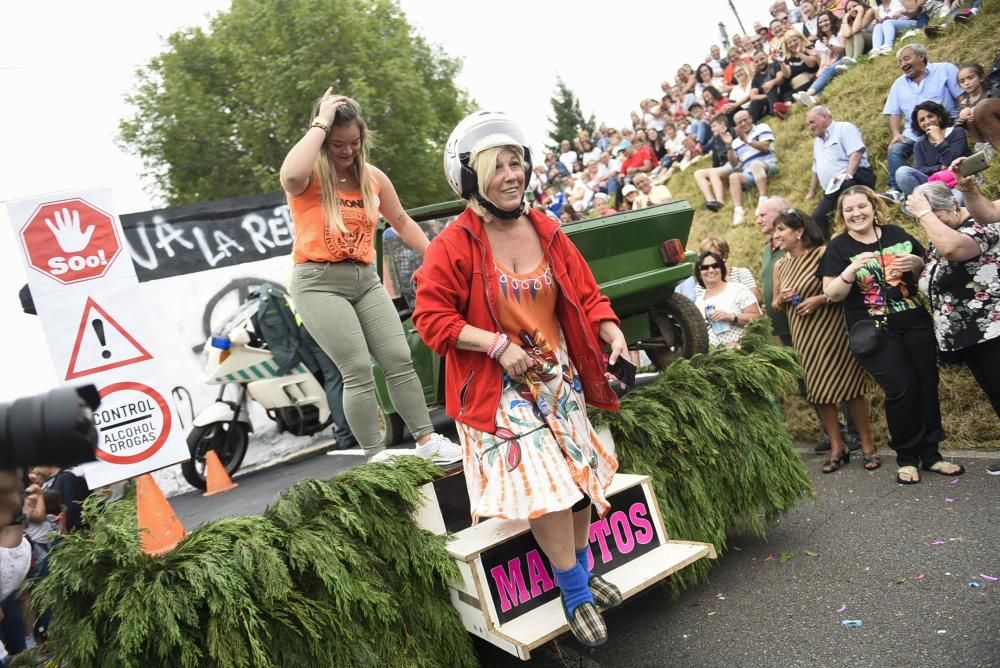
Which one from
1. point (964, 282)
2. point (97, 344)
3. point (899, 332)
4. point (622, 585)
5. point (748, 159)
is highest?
point (748, 159)

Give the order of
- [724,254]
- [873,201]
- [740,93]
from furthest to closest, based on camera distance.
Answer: [740,93]
[724,254]
[873,201]

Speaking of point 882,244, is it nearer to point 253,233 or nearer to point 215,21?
point 253,233

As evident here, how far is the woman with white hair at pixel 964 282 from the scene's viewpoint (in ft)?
14.1

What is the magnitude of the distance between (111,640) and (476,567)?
4.37 feet

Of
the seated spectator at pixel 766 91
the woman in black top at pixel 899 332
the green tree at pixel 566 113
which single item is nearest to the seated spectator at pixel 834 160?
the seated spectator at pixel 766 91

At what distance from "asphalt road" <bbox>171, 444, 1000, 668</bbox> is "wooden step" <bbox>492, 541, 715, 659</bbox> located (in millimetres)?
314

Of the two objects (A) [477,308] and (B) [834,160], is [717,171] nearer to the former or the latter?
(B) [834,160]

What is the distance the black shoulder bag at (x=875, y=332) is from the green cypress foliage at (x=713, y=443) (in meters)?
0.95

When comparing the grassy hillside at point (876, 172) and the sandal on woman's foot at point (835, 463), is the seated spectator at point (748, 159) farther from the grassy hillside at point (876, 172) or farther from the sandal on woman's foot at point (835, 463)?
the sandal on woman's foot at point (835, 463)

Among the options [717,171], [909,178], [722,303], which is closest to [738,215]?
[717,171]

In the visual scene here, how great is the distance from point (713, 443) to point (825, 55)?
944 cm

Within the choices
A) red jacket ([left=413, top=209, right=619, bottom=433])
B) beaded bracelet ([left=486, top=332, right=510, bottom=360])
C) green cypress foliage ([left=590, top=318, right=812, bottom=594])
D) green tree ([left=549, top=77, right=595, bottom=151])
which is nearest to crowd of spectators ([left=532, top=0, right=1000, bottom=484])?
green cypress foliage ([left=590, top=318, right=812, bottom=594])

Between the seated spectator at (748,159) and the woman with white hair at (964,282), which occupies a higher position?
the seated spectator at (748,159)

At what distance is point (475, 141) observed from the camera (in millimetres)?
2764
